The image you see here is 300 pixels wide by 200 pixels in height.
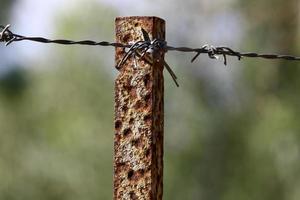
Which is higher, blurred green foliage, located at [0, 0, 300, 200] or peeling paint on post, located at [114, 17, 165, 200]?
peeling paint on post, located at [114, 17, 165, 200]

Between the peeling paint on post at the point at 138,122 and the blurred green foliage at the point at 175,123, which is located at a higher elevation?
the peeling paint on post at the point at 138,122

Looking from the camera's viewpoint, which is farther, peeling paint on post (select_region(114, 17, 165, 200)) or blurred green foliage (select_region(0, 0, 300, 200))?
blurred green foliage (select_region(0, 0, 300, 200))

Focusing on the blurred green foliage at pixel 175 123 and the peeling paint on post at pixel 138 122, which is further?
the blurred green foliage at pixel 175 123

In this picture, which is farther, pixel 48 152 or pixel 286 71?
pixel 48 152

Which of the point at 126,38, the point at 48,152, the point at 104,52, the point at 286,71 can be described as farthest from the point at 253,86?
the point at 126,38

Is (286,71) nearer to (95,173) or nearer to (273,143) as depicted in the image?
(273,143)
